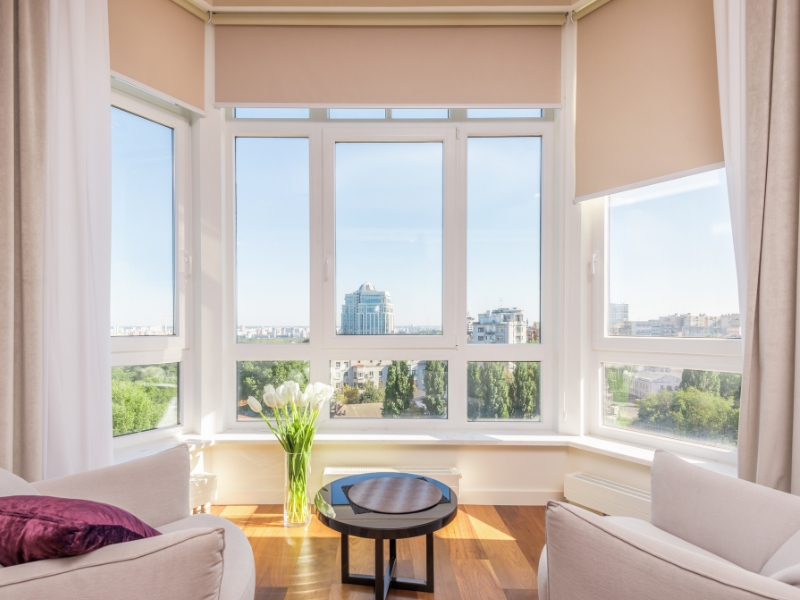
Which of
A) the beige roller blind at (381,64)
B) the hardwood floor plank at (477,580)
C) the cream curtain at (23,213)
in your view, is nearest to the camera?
the cream curtain at (23,213)

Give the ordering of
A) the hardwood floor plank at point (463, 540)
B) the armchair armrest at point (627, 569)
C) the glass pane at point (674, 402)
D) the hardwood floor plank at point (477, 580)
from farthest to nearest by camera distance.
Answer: the glass pane at point (674, 402)
the hardwood floor plank at point (463, 540)
the hardwood floor plank at point (477, 580)
the armchair armrest at point (627, 569)

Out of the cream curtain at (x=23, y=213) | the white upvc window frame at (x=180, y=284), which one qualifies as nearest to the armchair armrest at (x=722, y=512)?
the cream curtain at (x=23, y=213)

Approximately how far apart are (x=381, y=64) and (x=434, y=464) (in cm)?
240

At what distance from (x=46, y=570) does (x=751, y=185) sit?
2508 mm

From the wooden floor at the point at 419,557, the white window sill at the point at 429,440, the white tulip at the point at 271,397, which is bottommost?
the wooden floor at the point at 419,557

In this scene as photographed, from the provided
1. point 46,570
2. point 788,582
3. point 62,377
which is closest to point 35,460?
point 62,377

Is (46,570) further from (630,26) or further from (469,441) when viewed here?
(630,26)

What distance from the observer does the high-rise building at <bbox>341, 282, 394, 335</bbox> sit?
298 cm

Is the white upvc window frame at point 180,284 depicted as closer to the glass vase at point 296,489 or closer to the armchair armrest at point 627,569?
the glass vase at point 296,489

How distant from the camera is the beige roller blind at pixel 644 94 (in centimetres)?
228

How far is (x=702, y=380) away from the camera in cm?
243

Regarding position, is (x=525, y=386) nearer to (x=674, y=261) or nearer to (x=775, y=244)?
(x=674, y=261)

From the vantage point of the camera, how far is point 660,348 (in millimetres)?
2564

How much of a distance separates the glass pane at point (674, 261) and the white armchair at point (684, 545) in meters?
1.08
